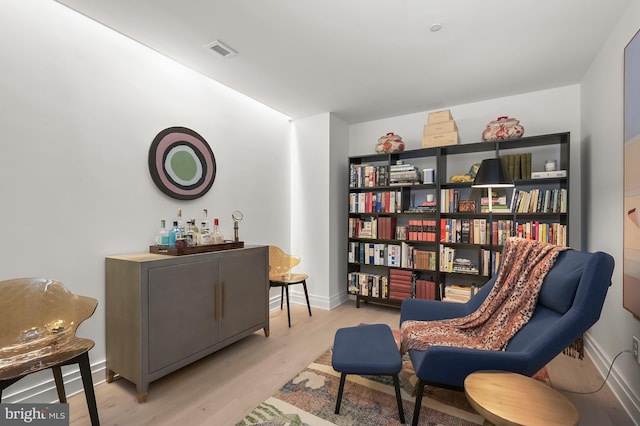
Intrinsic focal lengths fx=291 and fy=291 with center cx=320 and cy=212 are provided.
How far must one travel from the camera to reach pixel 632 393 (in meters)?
1.72

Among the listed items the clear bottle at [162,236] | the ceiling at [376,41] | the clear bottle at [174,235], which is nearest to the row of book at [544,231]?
the ceiling at [376,41]

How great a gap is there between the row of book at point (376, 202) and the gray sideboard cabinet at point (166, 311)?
1787mm

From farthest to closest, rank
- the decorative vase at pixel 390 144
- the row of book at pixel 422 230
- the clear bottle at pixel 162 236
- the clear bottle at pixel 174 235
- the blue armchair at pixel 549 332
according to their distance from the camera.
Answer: the decorative vase at pixel 390 144 < the row of book at pixel 422 230 < the clear bottle at pixel 162 236 < the clear bottle at pixel 174 235 < the blue armchair at pixel 549 332

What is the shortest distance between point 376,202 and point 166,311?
2.59 m

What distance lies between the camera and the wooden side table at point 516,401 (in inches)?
40.8

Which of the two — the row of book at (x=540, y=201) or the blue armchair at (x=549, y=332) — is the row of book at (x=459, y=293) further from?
the blue armchair at (x=549, y=332)

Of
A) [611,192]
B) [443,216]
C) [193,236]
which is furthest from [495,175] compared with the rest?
[193,236]

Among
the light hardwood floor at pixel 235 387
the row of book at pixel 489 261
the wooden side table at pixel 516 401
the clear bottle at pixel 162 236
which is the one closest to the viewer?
the wooden side table at pixel 516 401

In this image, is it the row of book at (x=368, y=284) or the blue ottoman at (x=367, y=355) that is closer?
the blue ottoman at (x=367, y=355)

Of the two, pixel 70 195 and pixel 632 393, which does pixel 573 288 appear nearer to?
pixel 632 393

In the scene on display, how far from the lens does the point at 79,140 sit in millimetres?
2006

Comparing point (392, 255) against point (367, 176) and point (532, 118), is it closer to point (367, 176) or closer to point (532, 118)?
point (367, 176)

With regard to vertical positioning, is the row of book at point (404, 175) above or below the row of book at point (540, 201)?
above

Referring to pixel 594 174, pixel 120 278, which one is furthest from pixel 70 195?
pixel 594 174
